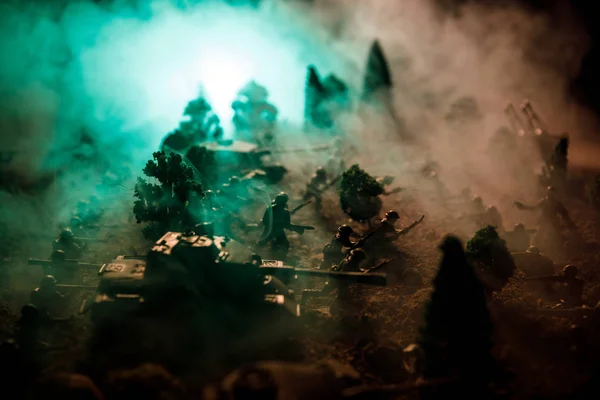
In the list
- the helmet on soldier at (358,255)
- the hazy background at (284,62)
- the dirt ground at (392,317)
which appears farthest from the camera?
the hazy background at (284,62)

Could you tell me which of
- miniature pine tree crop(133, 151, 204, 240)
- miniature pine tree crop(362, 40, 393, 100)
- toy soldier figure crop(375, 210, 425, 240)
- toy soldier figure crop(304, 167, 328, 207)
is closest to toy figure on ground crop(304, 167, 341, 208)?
toy soldier figure crop(304, 167, 328, 207)

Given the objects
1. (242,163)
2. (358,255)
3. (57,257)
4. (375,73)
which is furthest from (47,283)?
(375,73)

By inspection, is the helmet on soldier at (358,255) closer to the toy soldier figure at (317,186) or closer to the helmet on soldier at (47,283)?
the toy soldier figure at (317,186)

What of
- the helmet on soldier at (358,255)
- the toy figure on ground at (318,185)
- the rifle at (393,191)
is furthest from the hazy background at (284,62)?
the helmet on soldier at (358,255)

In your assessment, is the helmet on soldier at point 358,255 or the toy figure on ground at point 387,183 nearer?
the helmet on soldier at point 358,255

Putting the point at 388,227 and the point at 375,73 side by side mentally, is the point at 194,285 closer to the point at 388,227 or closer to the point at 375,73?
the point at 388,227

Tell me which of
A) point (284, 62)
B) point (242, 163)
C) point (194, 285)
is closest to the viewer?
point (194, 285)

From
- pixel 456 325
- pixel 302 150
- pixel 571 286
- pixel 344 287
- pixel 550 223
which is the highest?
pixel 302 150
